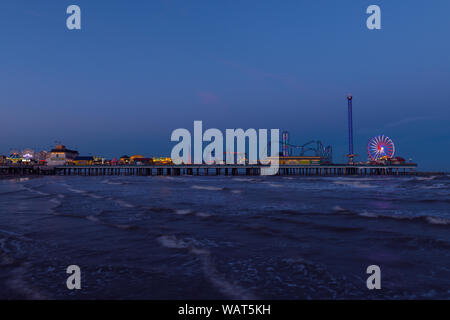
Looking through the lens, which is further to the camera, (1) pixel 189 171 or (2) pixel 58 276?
(1) pixel 189 171

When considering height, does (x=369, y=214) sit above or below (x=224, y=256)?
below

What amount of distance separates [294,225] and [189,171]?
109 meters

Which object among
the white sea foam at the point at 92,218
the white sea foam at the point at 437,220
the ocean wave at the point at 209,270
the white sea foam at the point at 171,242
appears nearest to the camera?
the ocean wave at the point at 209,270

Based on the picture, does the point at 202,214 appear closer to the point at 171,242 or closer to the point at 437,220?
the point at 171,242

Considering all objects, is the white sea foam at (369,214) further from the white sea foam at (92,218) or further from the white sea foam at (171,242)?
the white sea foam at (92,218)

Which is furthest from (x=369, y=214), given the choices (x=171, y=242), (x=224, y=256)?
(x=171, y=242)

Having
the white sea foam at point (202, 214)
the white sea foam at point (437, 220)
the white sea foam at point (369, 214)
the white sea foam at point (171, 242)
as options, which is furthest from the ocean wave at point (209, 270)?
the white sea foam at point (437, 220)

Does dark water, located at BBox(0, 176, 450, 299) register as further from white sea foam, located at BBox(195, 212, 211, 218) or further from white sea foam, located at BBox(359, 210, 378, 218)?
white sea foam, located at BBox(195, 212, 211, 218)

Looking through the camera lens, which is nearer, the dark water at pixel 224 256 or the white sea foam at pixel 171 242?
the dark water at pixel 224 256

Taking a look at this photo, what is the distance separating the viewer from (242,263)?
7.09 meters

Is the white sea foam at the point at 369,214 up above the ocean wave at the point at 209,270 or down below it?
below
